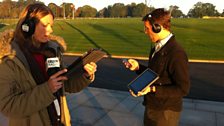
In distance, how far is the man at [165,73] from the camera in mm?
2867

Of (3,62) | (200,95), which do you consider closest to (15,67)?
(3,62)

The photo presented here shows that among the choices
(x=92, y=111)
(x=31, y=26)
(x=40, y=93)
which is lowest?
(x=92, y=111)

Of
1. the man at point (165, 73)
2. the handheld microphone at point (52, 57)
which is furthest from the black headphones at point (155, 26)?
the handheld microphone at point (52, 57)

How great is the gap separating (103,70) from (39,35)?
890 centimetres

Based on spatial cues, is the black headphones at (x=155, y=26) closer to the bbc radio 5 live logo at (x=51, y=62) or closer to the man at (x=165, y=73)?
the man at (x=165, y=73)

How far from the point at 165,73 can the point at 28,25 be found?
158 centimetres

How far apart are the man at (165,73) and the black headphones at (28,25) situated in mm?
1301

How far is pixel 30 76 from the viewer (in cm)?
217

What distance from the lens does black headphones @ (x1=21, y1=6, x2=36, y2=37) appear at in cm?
216

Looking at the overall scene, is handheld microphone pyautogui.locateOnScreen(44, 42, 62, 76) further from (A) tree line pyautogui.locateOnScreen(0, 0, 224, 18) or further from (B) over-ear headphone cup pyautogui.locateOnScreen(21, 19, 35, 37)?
(A) tree line pyautogui.locateOnScreen(0, 0, 224, 18)

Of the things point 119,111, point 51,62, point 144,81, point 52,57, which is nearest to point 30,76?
point 51,62

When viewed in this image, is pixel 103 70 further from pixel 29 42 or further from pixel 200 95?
pixel 29 42

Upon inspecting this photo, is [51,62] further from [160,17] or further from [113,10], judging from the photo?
[113,10]

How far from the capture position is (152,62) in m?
3.17
